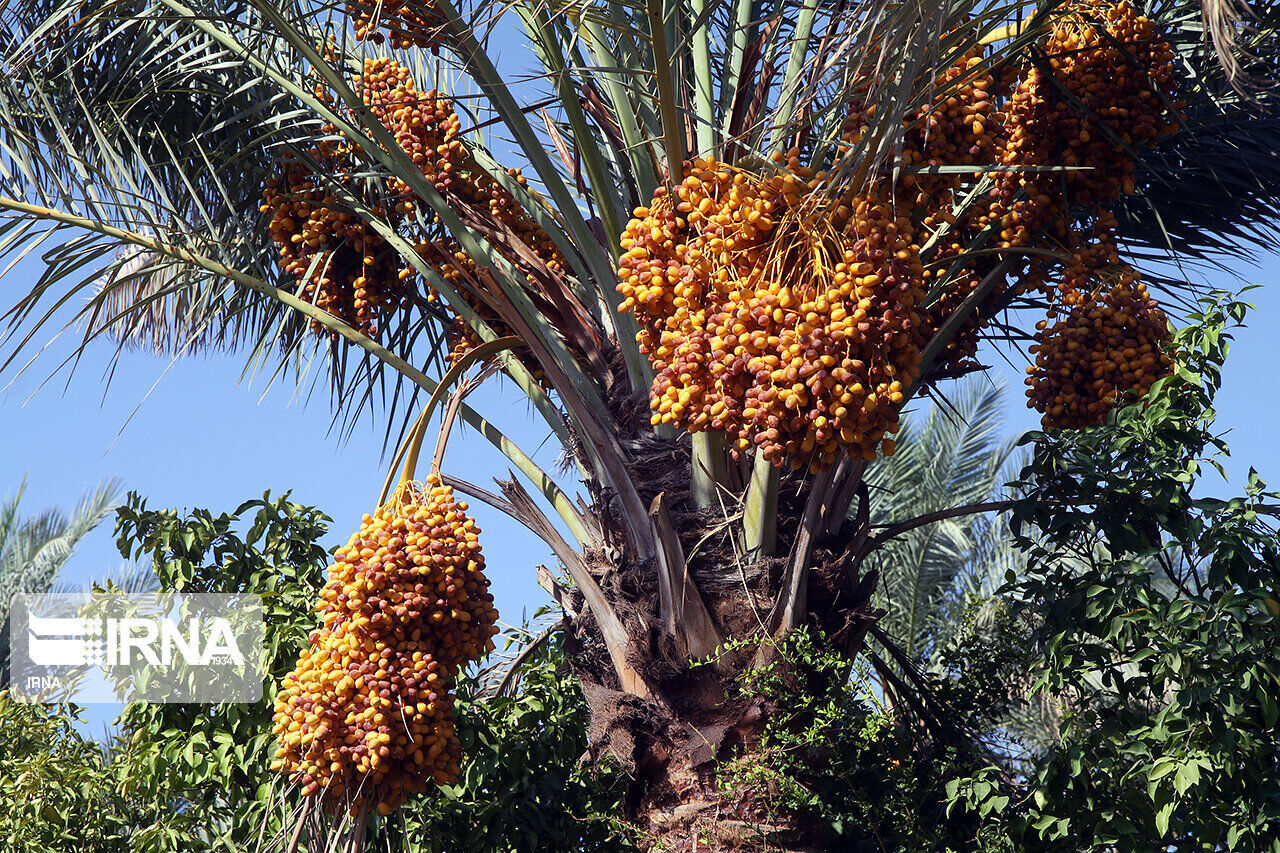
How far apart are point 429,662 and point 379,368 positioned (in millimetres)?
2221

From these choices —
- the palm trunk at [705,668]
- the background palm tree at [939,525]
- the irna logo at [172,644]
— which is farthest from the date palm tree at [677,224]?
the background palm tree at [939,525]

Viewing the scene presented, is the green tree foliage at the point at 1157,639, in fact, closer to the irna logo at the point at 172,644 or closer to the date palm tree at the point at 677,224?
the date palm tree at the point at 677,224

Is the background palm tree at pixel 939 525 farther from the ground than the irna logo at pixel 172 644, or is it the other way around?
the background palm tree at pixel 939 525

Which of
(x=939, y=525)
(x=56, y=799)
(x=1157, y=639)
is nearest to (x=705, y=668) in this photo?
(x=1157, y=639)

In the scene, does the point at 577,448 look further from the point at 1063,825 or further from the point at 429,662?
the point at 1063,825

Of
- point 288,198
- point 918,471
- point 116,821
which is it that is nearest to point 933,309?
point 288,198

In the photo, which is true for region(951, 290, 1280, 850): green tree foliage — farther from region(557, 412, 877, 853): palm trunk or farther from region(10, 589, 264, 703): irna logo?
region(10, 589, 264, 703): irna logo

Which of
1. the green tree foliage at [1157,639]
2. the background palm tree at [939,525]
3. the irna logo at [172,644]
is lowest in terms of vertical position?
the green tree foliage at [1157,639]

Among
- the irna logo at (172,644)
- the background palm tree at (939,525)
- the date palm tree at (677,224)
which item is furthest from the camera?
the background palm tree at (939,525)

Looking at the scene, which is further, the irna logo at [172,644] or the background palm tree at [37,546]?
the background palm tree at [37,546]

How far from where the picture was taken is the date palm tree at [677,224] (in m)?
3.08

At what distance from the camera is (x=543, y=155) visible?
3.74 metres

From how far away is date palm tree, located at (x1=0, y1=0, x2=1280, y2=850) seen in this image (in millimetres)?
3084

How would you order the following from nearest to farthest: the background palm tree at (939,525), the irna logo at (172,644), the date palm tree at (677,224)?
the date palm tree at (677,224), the irna logo at (172,644), the background palm tree at (939,525)
